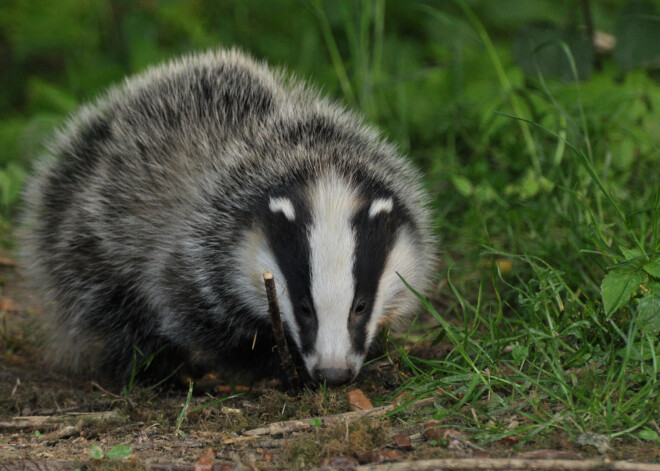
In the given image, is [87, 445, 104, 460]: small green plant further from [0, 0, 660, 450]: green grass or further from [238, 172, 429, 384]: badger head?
[0, 0, 660, 450]: green grass

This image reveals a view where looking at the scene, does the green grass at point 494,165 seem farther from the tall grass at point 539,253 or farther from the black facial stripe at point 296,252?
the black facial stripe at point 296,252

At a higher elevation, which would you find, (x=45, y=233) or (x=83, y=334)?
(x=45, y=233)

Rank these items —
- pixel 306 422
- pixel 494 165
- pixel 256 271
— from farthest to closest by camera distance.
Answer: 1. pixel 494 165
2. pixel 256 271
3. pixel 306 422

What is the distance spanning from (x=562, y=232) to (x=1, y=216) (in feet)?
15.6

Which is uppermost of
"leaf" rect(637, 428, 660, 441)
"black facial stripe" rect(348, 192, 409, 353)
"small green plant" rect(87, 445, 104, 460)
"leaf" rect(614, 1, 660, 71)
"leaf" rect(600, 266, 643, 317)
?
"leaf" rect(614, 1, 660, 71)

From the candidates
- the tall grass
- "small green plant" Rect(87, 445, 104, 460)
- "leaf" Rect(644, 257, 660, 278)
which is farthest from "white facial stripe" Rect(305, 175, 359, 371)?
"leaf" Rect(644, 257, 660, 278)

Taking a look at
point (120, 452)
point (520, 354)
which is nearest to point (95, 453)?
point (120, 452)

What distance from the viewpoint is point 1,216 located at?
22.6 ft

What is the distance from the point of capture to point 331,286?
368 cm

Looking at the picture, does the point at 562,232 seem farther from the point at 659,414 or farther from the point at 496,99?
the point at 659,414

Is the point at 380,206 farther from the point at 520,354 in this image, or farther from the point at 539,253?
the point at 539,253

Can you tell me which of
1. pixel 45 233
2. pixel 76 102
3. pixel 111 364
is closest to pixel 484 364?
pixel 111 364

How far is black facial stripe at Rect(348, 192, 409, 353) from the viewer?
3820mm

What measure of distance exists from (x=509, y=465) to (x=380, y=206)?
1595mm
